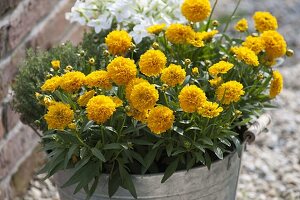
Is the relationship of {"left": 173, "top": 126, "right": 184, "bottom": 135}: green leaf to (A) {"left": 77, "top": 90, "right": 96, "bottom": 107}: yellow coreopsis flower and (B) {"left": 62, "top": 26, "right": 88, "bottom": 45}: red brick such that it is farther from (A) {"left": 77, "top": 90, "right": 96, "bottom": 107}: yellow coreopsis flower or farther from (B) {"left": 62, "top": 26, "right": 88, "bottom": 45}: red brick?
(B) {"left": 62, "top": 26, "right": 88, "bottom": 45}: red brick

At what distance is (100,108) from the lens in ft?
4.97

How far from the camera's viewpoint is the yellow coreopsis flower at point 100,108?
152 cm

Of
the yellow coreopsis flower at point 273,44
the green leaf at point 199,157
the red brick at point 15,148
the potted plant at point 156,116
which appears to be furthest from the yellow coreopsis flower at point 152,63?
the red brick at point 15,148

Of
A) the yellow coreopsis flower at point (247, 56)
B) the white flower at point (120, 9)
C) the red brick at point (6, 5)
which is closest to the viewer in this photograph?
the yellow coreopsis flower at point (247, 56)

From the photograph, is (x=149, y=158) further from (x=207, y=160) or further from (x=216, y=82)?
(x=216, y=82)

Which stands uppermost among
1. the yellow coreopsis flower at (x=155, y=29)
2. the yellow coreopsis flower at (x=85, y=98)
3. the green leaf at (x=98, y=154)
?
the yellow coreopsis flower at (x=85, y=98)

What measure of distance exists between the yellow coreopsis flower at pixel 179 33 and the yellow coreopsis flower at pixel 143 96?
0.89ft

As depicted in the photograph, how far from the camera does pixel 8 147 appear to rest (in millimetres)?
2367

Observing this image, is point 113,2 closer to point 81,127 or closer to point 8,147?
point 81,127

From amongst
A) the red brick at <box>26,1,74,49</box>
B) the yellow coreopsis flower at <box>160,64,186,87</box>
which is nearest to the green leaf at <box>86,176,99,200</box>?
the yellow coreopsis flower at <box>160,64,186,87</box>

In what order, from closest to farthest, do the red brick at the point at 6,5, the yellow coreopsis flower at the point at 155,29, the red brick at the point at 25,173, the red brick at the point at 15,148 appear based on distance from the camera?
the yellow coreopsis flower at the point at 155,29, the red brick at the point at 6,5, the red brick at the point at 15,148, the red brick at the point at 25,173

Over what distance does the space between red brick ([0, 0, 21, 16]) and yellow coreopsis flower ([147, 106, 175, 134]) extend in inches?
35.2

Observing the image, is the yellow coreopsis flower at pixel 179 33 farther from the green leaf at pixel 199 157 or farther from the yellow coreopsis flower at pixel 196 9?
the green leaf at pixel 199 157

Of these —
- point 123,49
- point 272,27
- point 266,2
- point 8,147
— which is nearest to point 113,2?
point 123,49
